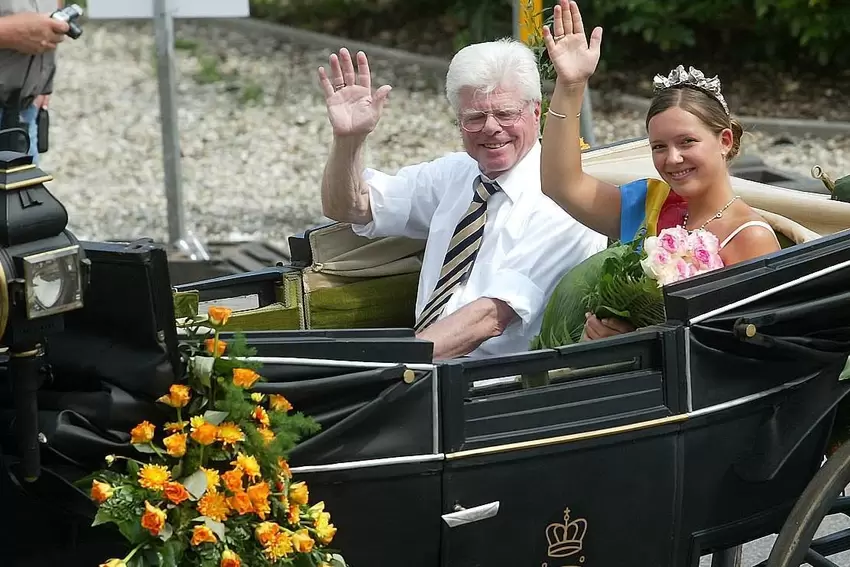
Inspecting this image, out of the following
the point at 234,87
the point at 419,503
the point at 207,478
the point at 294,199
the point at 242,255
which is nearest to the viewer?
the point at 207,478

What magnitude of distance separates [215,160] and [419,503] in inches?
262

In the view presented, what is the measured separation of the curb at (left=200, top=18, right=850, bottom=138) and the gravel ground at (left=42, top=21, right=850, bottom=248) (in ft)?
0.39

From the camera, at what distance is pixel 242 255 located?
6.68m

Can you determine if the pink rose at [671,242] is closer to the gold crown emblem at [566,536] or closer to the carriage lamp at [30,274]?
the gold crown emblem at [566,536]

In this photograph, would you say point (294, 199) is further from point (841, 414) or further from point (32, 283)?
point (32, 283)

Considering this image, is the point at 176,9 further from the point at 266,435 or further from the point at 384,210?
the point at 266,435

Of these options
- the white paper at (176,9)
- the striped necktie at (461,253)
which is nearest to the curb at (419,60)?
the white paper at (176,9)

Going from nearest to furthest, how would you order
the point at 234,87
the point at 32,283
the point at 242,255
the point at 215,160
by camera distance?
the point at 32,283, the point at 242,255, the point at 215,160, the point at 234,87

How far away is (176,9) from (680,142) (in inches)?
154

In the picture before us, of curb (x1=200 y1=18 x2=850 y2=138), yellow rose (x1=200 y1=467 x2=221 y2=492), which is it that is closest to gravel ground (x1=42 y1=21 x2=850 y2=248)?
curb (x1=200 y1=18 x2=850 y2=138)

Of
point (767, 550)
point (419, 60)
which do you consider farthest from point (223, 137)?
point (767, 550)

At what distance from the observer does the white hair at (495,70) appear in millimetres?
3357

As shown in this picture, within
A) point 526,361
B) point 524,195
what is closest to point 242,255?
point 524,195

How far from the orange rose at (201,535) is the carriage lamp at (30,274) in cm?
29
